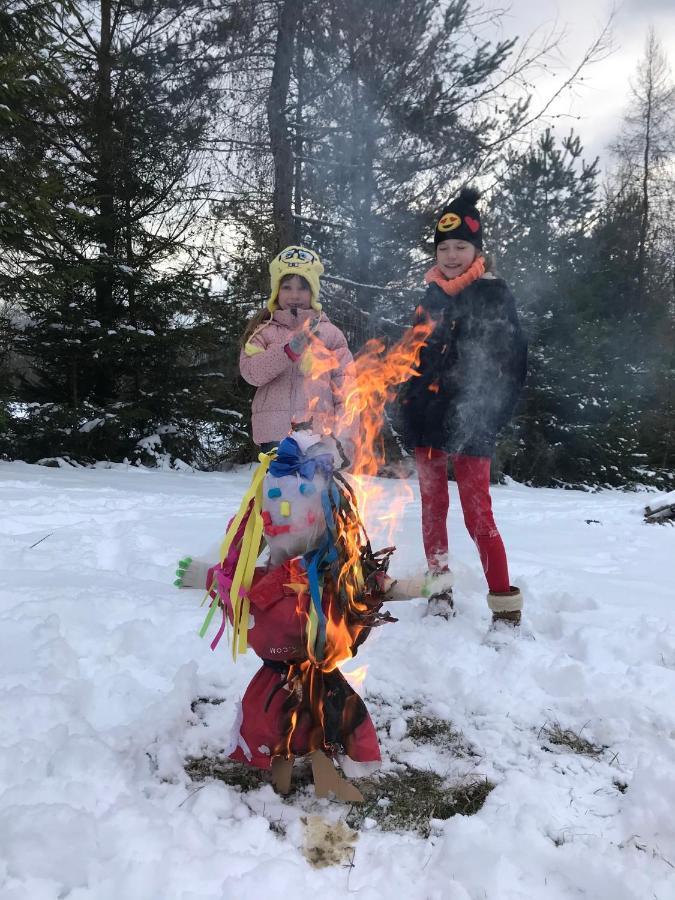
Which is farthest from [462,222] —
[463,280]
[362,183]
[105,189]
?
[105,189]

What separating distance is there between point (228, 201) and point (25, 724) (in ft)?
27.6

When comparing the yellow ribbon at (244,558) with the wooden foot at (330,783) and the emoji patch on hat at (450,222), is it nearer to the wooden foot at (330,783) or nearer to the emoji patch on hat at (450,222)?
the wooden foot at (330,783)

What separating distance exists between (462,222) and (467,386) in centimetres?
87

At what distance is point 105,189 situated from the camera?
9.52m

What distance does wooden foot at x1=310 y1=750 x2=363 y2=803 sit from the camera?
188 cm

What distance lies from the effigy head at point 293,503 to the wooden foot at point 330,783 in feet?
2.14

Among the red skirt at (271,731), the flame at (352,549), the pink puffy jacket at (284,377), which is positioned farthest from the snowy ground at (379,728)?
the pink puffy jacket at (284,377)

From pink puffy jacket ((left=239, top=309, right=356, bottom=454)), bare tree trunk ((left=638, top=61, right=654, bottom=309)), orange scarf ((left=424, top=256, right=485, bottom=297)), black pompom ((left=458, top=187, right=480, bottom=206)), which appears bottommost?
pink puffy jacket ((left=239, top=309, right=356, bottom=454))

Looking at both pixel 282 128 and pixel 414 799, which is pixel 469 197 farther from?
pixel 282 128

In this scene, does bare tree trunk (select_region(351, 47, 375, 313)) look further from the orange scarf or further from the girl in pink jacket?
the orange scarf

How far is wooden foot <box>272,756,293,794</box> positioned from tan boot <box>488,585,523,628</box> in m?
1.43

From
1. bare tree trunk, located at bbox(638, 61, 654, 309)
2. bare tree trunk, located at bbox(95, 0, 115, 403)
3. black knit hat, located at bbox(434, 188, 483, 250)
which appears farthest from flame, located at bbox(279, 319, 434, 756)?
bare tree trunk, located at bbox(638, 61, 654, 309)

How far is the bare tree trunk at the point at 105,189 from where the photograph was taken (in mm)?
9289

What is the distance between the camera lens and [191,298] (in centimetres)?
955
